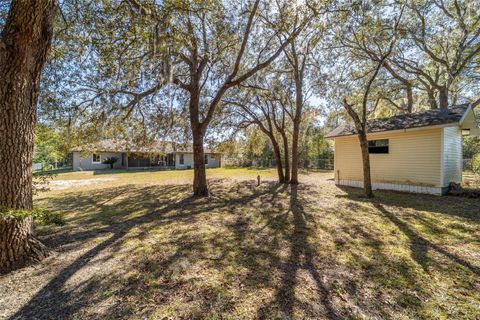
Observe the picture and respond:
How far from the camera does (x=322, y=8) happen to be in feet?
19.8

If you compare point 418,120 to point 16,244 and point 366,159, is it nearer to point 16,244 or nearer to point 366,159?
point 366,159

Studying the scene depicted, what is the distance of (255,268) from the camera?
121 inches

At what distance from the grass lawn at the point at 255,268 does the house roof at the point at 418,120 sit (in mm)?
3837

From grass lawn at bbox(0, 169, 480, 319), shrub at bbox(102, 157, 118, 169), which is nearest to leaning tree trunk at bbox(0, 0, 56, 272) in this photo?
grass lawn at bbox(0, 169, 480, 319)

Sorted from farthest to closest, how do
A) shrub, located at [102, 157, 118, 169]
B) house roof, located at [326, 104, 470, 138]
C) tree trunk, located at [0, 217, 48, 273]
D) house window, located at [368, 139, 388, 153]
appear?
shrub, located at [102, 157, 118, 169]
house window, located at [368, 139, 388, 153]
house roof, located at [326, 104, 470, 138]
tree trunk, located at [0, 217, 48, 273]

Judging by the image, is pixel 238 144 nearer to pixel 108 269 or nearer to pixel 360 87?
pixel 360 87

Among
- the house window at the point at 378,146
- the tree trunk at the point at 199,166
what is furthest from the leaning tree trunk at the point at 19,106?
the house window at the point at 378,146

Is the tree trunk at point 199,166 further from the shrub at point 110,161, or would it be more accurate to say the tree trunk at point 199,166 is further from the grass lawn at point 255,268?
the shrub at point 110,161

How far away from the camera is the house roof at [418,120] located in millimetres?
8203

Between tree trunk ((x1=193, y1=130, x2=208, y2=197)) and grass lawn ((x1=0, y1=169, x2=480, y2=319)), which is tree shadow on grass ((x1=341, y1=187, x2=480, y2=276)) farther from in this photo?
tree trunk ((x1=193, y1=130, x2=208, y2=197))

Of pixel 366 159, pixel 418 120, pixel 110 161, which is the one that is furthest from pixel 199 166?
pixel 110 161

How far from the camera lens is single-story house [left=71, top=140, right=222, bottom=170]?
10.2 meters

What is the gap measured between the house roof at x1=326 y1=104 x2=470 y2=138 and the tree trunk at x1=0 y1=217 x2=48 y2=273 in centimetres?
1165

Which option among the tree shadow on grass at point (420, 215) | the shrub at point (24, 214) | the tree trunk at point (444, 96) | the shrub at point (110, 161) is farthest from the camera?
the shrub at point (110, 161)
